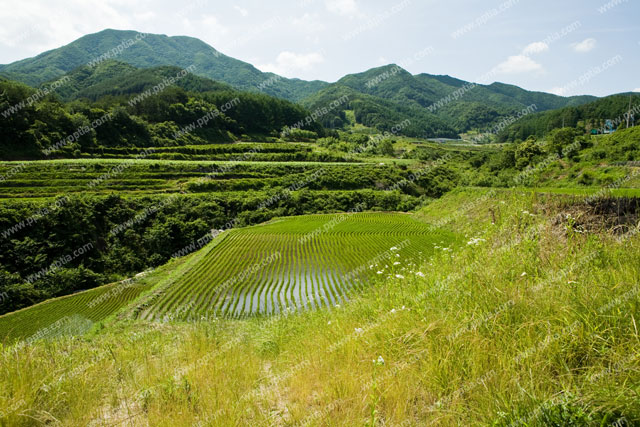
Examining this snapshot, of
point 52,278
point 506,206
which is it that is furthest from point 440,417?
point 52,278

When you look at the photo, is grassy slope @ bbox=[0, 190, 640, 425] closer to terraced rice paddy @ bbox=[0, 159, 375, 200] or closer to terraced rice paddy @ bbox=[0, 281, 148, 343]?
terraced rice paddy @ bbox=[0, 281, 148, 343]

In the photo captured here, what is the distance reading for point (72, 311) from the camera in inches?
869

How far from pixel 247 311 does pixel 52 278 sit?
2663 centimetres

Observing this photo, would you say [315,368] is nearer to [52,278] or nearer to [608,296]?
[608,296]

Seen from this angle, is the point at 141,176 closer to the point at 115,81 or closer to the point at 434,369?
the point at 434,369

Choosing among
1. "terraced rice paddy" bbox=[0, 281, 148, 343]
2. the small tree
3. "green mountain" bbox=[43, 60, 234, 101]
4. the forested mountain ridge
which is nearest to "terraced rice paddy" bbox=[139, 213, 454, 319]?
"terraced rice paddy" bbox=[0, 281, 148, 343]

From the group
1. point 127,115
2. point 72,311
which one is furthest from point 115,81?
point 72,311

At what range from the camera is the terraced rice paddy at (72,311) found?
62.2ft

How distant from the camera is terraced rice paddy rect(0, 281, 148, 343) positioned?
1897 centimetres

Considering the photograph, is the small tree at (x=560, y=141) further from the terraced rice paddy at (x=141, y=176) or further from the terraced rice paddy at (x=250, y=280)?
the terraced rice paddy at (x=250, y=280)

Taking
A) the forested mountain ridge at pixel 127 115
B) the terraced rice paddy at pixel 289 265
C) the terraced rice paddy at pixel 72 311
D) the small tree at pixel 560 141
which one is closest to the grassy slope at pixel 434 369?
the terraced rice paddy at pixel 289 265

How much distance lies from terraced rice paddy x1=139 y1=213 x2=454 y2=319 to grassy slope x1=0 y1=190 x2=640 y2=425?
685cm

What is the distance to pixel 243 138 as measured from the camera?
11119 cm

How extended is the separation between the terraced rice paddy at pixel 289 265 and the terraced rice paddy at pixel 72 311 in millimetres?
3849
